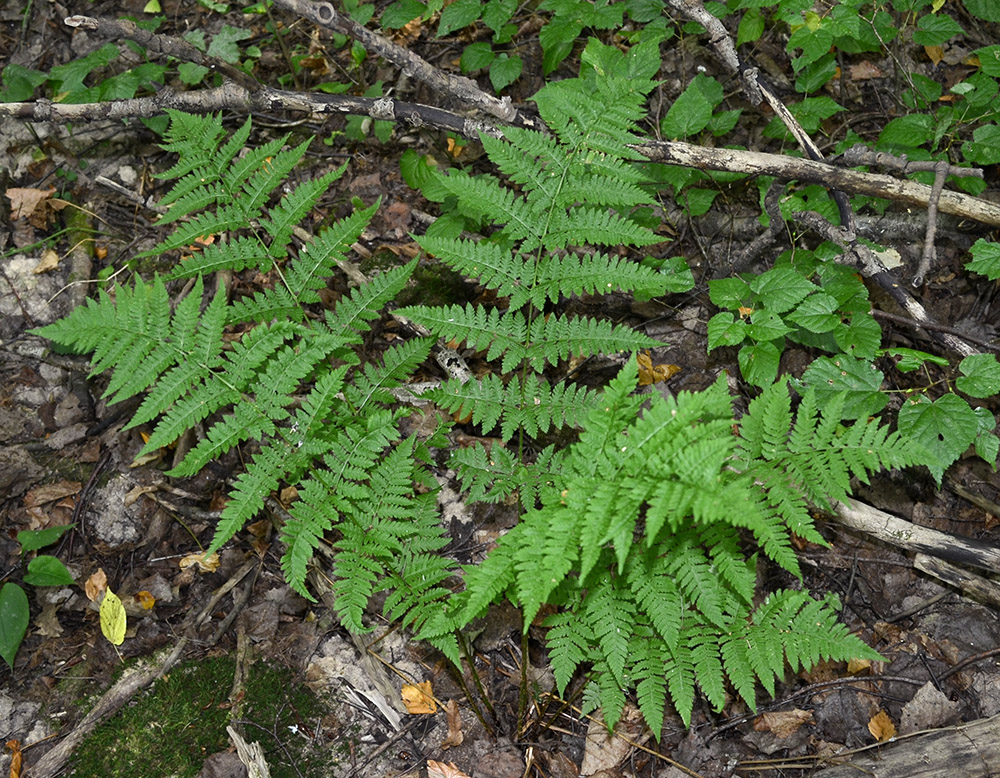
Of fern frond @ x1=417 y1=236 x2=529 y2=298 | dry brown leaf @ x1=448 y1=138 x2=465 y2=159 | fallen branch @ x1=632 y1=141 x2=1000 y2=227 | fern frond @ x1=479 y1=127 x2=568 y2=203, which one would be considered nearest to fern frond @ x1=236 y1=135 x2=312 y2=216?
fern frond @ x1=417 y1=236 x2=529 y2=298

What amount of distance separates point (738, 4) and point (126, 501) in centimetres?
459

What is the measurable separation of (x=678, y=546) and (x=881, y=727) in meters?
1.29

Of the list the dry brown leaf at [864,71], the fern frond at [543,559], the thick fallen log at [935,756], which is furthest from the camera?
the dry brown leaf at [864,71]

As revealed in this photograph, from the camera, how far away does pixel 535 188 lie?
3604 mm

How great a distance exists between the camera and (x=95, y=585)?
A: 13.0 feet

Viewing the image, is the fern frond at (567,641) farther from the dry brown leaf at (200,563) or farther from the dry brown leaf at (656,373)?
the dry brown leaf at (200,563)

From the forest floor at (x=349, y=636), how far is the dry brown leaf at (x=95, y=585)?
0.12ft

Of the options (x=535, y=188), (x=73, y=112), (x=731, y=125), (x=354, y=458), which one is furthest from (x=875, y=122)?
(x=73, y=112)

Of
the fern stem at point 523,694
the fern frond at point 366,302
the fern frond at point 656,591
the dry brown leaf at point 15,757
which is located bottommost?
the dry brown leaf at point 15,757

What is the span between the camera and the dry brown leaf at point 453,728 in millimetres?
3420

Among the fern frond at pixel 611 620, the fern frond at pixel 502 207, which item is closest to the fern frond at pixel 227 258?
the fern frond at pixel 502 207

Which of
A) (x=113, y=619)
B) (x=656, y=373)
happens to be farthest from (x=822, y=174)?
(x=113, y=619)

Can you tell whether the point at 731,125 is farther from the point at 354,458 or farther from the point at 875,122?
the point at 354,458

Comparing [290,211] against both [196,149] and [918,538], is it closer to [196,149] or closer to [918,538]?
[196,149]
